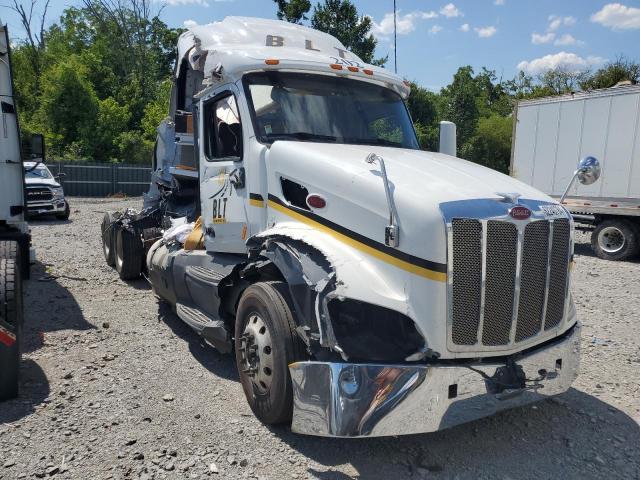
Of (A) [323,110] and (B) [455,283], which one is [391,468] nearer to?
(B) [455,283]

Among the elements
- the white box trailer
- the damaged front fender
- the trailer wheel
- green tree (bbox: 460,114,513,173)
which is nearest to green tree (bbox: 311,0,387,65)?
green tree (bbox: 460,114,513,173)

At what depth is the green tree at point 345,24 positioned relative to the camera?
27734mm

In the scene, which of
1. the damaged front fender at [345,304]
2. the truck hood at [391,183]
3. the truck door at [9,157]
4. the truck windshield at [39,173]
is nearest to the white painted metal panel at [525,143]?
the truck hood at [391,183]

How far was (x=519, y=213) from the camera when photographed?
334 centimetres

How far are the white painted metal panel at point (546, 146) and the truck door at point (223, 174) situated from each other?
10.3 m

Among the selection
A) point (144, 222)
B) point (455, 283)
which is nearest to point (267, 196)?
point (455, 283)

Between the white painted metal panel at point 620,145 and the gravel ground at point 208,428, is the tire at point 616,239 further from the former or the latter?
the gravel ground at point 208,428

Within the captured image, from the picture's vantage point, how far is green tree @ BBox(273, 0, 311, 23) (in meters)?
27.3

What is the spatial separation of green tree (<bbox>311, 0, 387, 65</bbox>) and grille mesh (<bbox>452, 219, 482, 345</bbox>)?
26.1 meters

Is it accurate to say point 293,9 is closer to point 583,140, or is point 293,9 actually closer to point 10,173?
point 583,140

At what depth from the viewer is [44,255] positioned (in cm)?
1009

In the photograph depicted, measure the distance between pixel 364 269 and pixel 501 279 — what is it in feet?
2.72

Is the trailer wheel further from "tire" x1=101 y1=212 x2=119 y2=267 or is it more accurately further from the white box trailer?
the white box trailer

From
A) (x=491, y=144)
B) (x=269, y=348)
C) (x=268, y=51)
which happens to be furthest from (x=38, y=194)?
(x=491, y=144)
